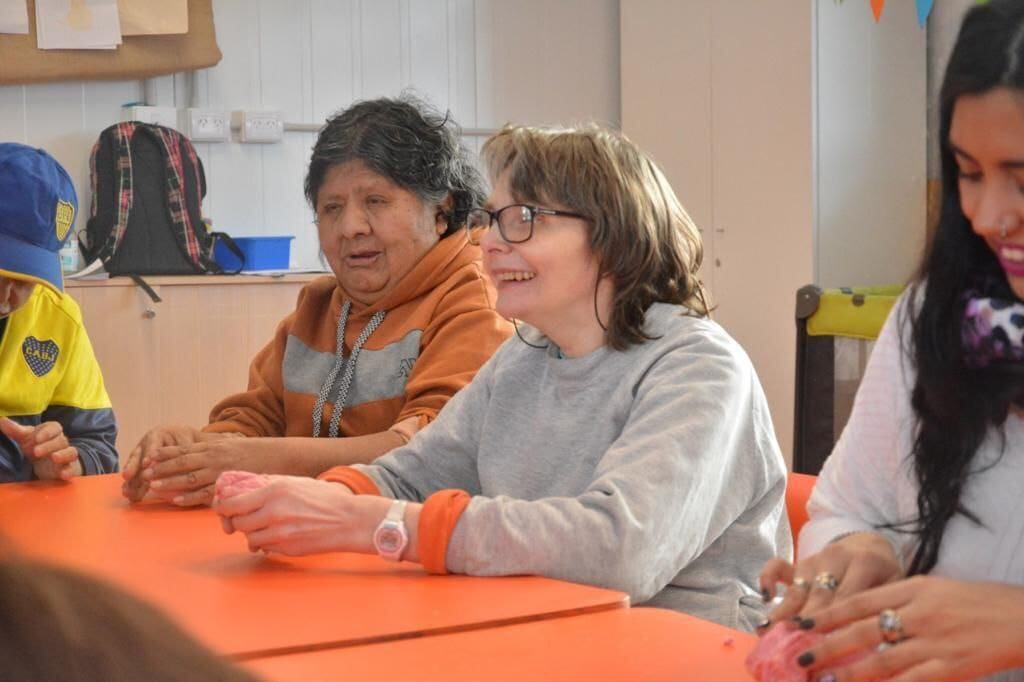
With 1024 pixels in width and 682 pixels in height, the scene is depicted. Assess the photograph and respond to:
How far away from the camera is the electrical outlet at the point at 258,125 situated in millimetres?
5047

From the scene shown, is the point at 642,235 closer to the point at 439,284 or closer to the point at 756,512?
the point at 756,512

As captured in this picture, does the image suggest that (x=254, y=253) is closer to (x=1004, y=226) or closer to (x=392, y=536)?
(x=392, y=536)

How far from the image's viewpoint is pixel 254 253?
15.8 feet

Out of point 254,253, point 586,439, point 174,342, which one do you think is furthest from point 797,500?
point 254,253

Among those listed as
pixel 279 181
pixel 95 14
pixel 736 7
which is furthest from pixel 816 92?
pixel 95 14

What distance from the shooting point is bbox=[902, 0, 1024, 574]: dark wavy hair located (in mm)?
1172

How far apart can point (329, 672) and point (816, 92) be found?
12.9 ft

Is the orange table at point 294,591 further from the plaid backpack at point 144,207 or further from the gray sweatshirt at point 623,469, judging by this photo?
the plaid backpack at point 144,207

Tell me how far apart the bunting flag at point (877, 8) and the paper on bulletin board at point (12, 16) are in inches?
110

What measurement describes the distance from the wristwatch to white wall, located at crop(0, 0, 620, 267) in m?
3.54

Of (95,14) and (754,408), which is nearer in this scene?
(754,408)

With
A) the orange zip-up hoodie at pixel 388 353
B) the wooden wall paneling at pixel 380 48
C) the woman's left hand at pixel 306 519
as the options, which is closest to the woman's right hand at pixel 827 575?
the woman's left hand at pixel 306 519

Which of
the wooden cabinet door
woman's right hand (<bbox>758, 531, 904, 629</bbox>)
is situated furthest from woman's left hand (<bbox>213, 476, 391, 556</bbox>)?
the wooden cabinet door

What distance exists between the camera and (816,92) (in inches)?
185
